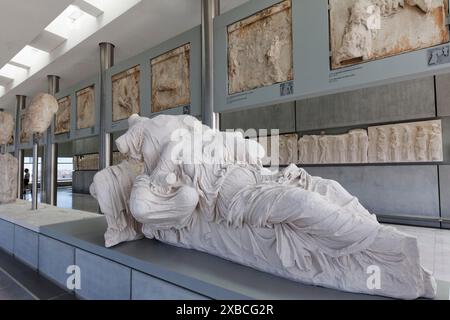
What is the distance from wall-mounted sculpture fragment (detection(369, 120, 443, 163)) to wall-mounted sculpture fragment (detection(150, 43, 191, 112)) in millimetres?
3335

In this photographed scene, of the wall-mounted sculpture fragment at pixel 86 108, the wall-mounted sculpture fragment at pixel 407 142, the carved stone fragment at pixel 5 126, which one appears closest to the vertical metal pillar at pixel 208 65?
the wall-mounted sculpture fragment at pixel 407 142

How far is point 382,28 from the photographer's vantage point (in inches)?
109

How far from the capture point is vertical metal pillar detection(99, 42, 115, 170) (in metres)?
6.48

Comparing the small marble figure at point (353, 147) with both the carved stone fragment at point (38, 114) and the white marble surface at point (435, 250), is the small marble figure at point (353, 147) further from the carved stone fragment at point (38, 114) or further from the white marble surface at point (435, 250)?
the carved stone fragment at point (38, 114)

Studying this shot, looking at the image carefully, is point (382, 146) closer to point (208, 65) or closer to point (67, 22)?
point (208, 65)

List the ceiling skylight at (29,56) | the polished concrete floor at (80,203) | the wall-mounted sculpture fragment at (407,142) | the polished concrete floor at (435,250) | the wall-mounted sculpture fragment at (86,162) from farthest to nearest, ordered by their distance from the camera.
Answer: the wall-mounted sculpture fragment at (86,162) < the ceiling skylight at (29,56) < the polished concrete floor at (80,203) < the wall-mounted sculpture fragment at (407,142) < the polished concrete floor at (435,250)

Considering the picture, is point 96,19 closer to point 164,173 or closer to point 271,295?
point 164,173

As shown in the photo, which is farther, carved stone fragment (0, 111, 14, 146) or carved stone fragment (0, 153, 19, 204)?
carved stone fragment (0, 111, 14, 146)

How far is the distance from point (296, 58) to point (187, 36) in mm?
2350

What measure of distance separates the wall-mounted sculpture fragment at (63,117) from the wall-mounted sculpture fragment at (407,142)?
26.5ft

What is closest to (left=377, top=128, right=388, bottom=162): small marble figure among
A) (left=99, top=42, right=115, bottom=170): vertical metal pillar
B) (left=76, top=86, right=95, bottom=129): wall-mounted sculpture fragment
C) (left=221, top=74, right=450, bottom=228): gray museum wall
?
Answer: (left=221, top=74, right=450, bottom=228): gray museum wall

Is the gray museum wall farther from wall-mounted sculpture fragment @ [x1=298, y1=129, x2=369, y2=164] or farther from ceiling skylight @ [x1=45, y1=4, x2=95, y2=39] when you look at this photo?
ceiling skylight @ [x1=45, y1=4, x2=95, y2=39]

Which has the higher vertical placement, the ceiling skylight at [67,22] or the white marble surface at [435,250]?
the ceiling skylight at [67,22]

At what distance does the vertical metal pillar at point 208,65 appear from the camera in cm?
Answer: 444
